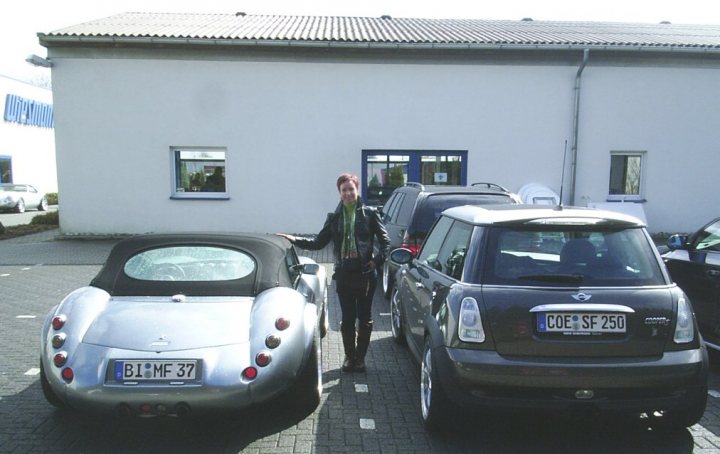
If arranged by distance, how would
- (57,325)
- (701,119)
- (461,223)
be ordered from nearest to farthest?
1. (57,325)
2. (461,223)
3. (701,119)

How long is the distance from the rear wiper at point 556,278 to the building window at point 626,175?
12.1 meters

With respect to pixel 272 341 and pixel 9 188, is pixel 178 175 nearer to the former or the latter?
pixel 272 341

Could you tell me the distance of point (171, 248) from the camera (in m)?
4.14

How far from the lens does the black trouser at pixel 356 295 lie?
15.4 ft

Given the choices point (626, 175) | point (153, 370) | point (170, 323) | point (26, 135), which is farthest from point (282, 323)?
point (26, 135)

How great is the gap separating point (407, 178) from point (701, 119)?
786 cm

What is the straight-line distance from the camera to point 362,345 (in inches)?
189

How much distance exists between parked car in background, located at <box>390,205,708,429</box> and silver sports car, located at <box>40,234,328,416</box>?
39.4 inches

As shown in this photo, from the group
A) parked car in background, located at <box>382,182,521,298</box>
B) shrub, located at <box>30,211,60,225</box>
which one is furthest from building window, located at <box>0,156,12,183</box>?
parked car in background, located at <box>382,182,521,298</box>

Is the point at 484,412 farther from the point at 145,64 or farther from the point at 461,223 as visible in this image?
the point at 145,64

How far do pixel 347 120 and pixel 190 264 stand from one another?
9864mm

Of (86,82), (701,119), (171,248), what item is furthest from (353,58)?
(171,248)

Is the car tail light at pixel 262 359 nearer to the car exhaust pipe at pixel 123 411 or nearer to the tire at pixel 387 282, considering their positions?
the car exhaust pipe at pixel 123 411

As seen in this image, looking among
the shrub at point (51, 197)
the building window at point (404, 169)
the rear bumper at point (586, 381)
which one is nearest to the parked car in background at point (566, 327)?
the rear bumper at point (586, 381)
